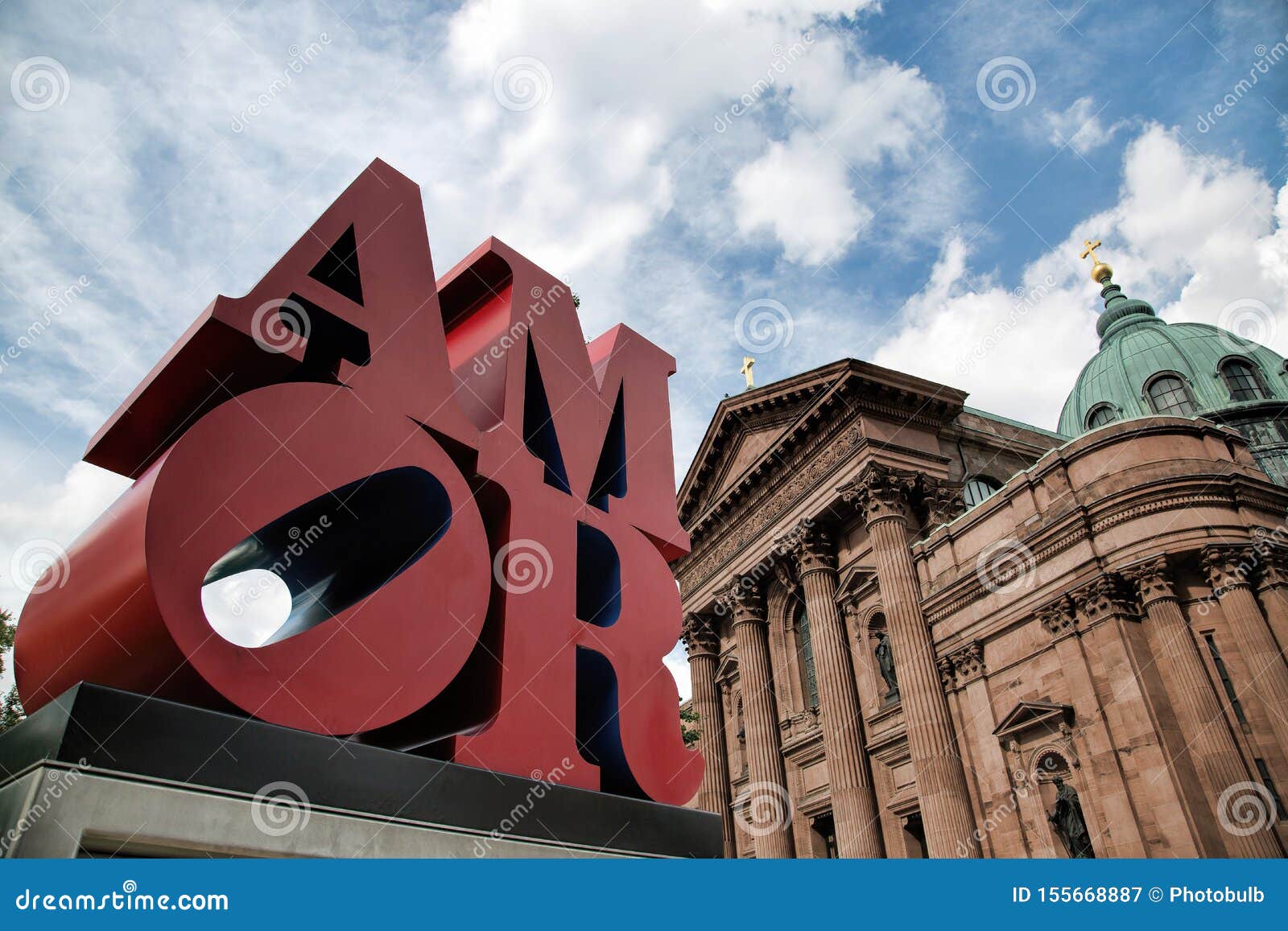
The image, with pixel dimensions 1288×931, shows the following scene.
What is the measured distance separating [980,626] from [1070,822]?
193 inches

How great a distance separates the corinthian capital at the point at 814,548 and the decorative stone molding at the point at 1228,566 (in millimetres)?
11566

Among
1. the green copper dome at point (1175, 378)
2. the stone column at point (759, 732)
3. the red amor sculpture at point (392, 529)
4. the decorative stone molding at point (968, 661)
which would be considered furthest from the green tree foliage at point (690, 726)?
the red amor sculpture at point (392, 529)

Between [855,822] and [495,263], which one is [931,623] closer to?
[855,822]

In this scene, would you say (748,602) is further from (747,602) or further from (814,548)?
(814,548)

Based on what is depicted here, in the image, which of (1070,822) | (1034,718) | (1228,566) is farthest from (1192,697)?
(1070,822)

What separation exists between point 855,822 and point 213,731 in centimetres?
2127

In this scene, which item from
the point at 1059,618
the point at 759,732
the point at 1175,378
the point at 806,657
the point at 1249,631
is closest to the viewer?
the point at 1249,631

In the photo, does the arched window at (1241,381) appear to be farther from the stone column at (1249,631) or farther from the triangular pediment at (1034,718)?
the triangular pediment at (1034,718)

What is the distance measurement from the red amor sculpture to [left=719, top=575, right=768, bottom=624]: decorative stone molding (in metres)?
20.2

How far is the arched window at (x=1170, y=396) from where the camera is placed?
3747 cm

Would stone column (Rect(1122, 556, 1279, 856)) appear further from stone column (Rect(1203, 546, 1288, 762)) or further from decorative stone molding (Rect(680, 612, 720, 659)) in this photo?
decorative stone molding (Rect(680, 612, 720, 659))

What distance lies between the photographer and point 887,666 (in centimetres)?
2428

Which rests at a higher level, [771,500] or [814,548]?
[771,500]

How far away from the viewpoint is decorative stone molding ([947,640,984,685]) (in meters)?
20.6
